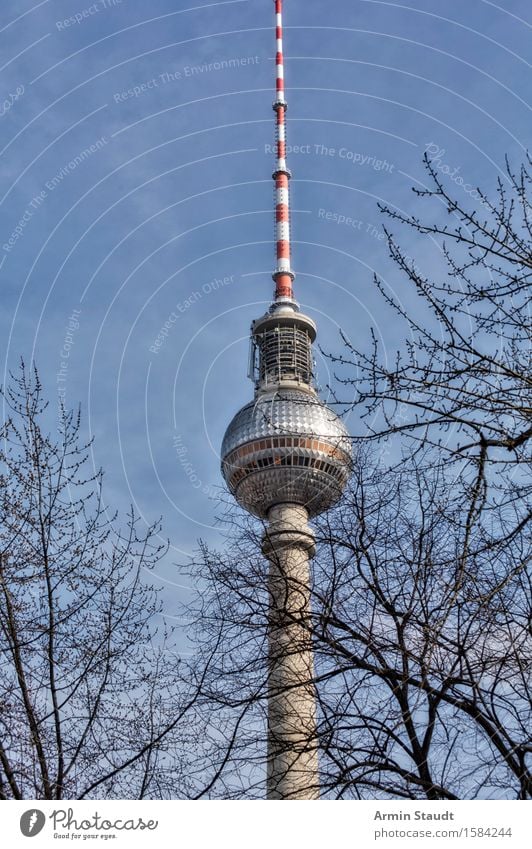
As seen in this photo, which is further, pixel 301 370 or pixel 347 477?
pixel 301 370

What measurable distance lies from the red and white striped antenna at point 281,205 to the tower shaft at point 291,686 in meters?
63.7

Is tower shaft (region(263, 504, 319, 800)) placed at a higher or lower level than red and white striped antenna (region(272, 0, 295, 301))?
lower

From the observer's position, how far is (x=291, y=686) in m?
11.8

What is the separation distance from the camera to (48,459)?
14.5m

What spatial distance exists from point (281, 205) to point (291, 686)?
66983 millimetres

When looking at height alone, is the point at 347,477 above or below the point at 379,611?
above

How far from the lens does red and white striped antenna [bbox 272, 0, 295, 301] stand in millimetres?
74938

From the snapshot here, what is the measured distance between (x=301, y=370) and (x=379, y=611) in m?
62.8

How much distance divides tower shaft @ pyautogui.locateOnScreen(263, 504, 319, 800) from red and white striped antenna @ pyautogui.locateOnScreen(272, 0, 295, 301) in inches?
2509

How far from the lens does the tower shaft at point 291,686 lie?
11992 mm
